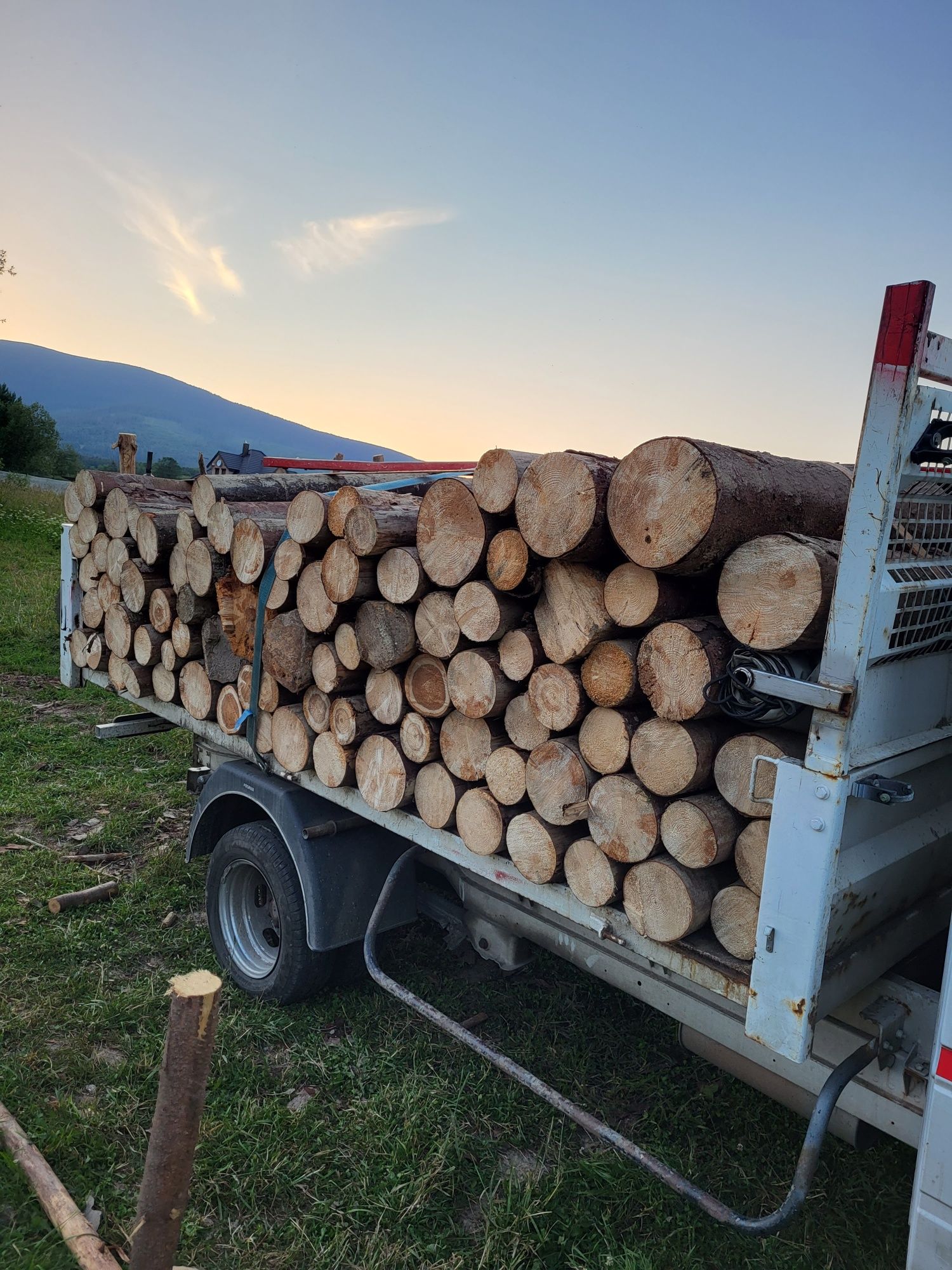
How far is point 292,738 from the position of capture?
351cm

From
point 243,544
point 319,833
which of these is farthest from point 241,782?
point 243,544

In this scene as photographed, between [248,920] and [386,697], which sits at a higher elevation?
[386,697]

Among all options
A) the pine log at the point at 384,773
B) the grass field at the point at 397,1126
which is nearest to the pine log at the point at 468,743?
the pine log at the point at 384,773

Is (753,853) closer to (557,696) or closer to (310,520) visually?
(557,696)

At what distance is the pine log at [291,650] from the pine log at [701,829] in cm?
166

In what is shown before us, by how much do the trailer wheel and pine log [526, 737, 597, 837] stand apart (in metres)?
1.50

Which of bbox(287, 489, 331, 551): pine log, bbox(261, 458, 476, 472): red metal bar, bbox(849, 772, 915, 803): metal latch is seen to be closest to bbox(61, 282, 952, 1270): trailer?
bbox(849, 772, 915, 803): metal latch

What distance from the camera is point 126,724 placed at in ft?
16.2

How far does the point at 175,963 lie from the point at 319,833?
132 cm

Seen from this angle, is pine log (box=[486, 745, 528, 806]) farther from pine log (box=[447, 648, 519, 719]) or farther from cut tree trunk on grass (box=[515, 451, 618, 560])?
cut tree trunk on grass (box=[515, 451, 618, 560])

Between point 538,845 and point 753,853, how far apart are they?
2.17ft

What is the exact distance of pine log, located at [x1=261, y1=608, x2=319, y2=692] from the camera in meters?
3.41

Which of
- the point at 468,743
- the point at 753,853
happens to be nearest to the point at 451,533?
the point at 468,743

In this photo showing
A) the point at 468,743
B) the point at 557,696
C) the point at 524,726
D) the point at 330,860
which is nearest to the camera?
the point at 557,696
